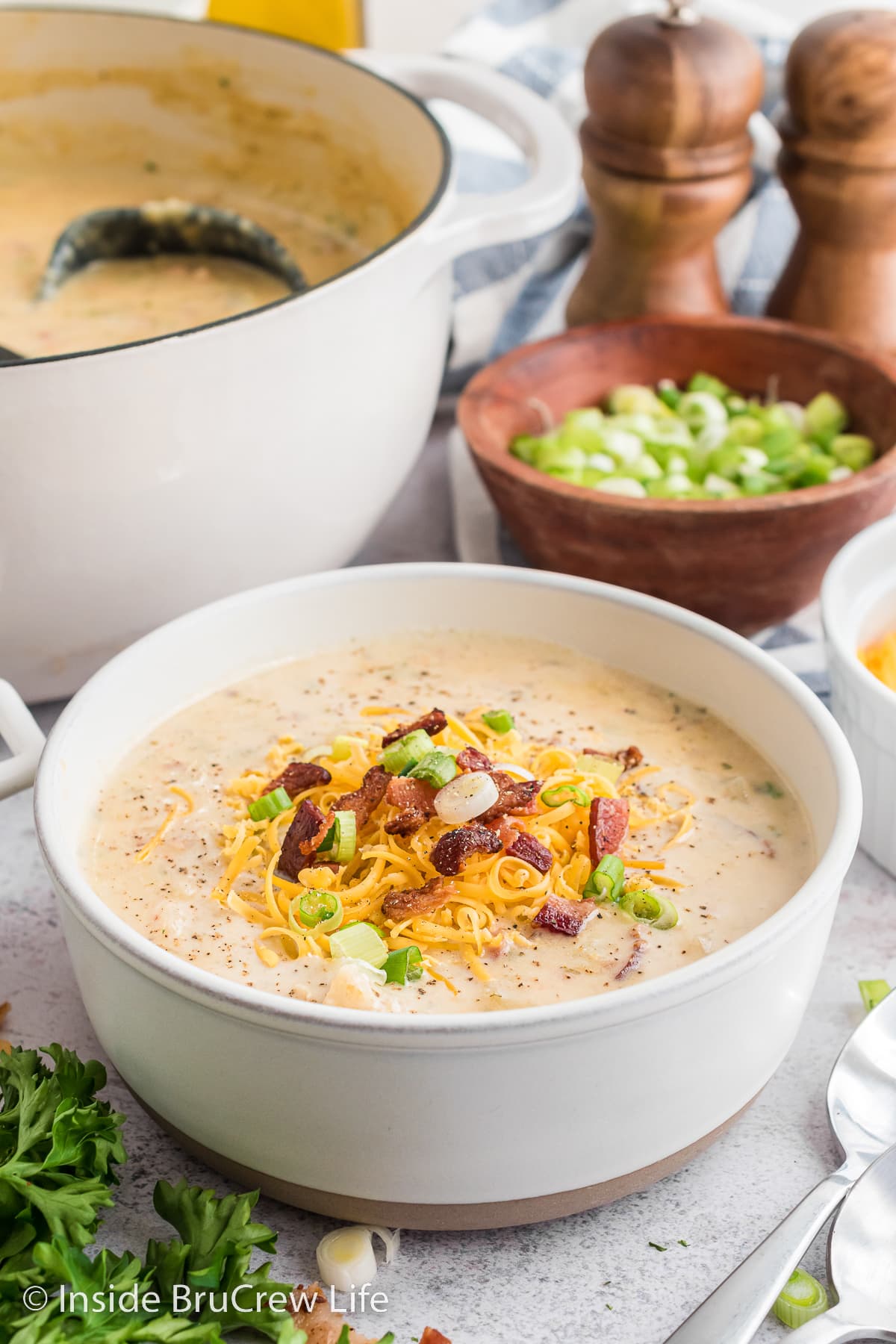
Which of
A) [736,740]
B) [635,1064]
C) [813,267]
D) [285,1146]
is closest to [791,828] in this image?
[736,740]

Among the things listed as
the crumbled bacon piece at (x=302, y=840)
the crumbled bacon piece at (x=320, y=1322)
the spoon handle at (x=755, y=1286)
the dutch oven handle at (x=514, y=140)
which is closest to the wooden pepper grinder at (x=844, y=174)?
the dutch oven handle at (x=514, y=140)

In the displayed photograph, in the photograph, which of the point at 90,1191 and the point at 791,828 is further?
the point at 791,828

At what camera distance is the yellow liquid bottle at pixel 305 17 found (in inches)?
98.9

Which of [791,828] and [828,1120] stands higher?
[791,828]

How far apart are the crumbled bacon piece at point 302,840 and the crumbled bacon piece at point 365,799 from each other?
22 millimetres

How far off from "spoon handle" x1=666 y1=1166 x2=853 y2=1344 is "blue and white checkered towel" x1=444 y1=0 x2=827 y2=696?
1.10 metres

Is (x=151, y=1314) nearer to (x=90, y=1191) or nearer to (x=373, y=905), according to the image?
(x=90, y=1191)

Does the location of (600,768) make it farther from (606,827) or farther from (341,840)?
(341,840)

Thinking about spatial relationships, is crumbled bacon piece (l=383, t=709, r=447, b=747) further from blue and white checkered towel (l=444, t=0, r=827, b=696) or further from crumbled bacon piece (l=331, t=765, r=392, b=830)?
blue and white checkered towel (l=444, t=0, r=827, b=696)

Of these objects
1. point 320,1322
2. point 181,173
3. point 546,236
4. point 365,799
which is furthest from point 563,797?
point 181,173

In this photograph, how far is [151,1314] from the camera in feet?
2.73

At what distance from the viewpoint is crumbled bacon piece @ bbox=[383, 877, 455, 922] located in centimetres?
97

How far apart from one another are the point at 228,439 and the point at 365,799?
43cm

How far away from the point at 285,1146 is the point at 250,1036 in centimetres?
9
